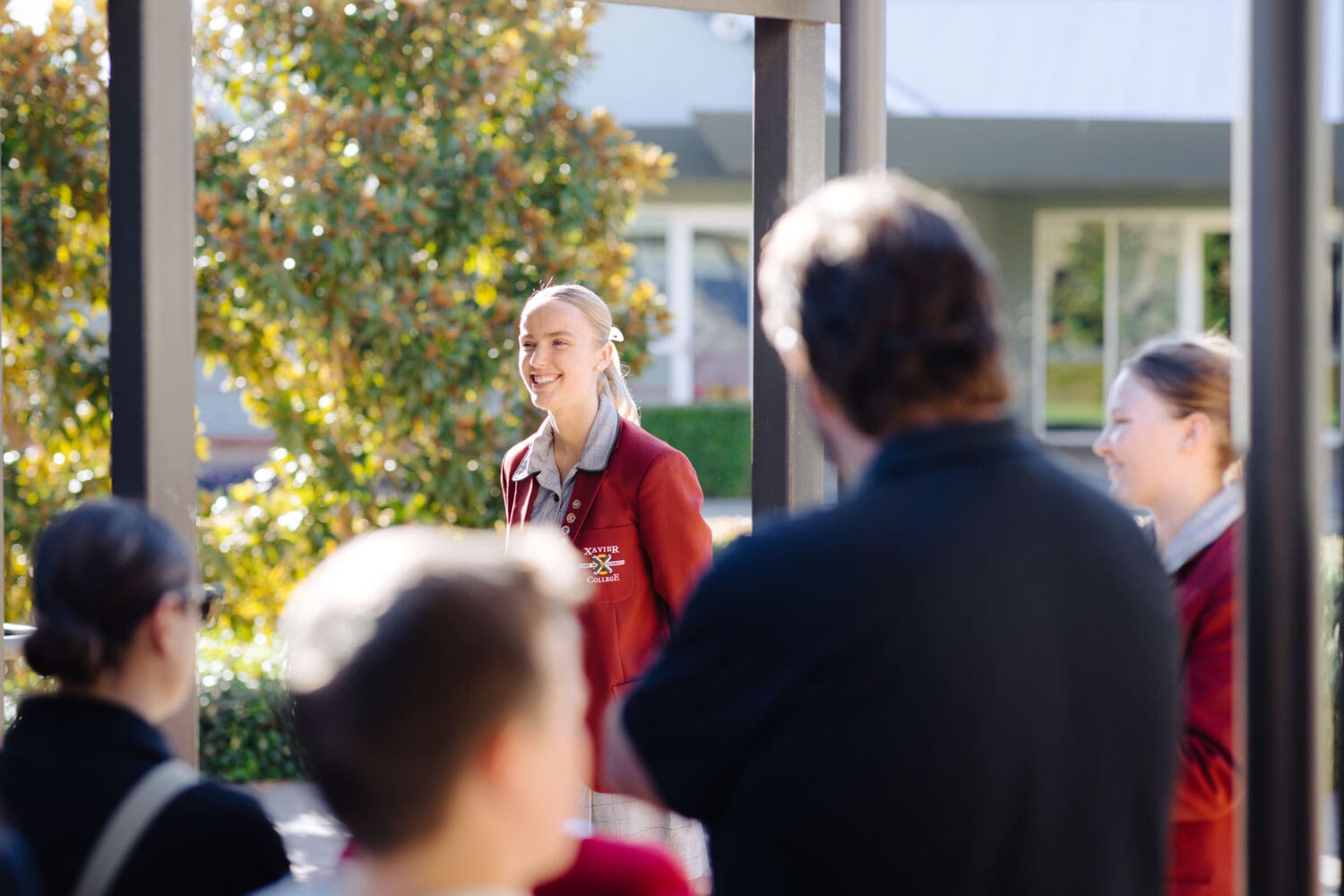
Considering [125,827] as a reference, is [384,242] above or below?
above

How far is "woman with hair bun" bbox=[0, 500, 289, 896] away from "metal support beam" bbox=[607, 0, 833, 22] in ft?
5.78

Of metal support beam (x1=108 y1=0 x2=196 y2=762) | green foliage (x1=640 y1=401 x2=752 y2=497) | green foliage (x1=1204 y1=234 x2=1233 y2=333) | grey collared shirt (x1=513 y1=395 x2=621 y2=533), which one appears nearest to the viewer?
metal support beam (x1=108 y1=0 x2=196 y2=762)

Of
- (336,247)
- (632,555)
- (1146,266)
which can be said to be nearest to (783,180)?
(632,555)

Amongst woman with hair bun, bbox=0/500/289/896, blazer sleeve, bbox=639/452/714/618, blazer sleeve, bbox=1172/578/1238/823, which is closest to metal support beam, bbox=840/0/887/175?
blazer sleeve, bbox=639/452/714/618

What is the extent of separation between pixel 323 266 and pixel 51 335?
129 cm

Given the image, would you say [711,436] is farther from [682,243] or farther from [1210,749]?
[1210,749]

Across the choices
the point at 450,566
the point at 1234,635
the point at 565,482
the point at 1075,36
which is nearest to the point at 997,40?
the point at 1075,36

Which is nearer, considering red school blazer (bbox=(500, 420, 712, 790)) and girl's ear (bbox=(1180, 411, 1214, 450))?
girl's ear (bbox=(1180, 411, 1214, 450))

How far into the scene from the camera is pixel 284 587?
22.3ft

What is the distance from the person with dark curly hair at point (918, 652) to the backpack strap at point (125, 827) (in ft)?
1.71

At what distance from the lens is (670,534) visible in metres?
3.24

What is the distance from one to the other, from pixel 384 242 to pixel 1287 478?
534cm

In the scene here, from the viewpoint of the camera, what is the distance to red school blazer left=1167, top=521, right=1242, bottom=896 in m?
2.13

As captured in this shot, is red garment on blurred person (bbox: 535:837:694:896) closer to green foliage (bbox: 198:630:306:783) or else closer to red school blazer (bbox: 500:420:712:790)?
red school blazer (bbox: 500:420:712:790)
